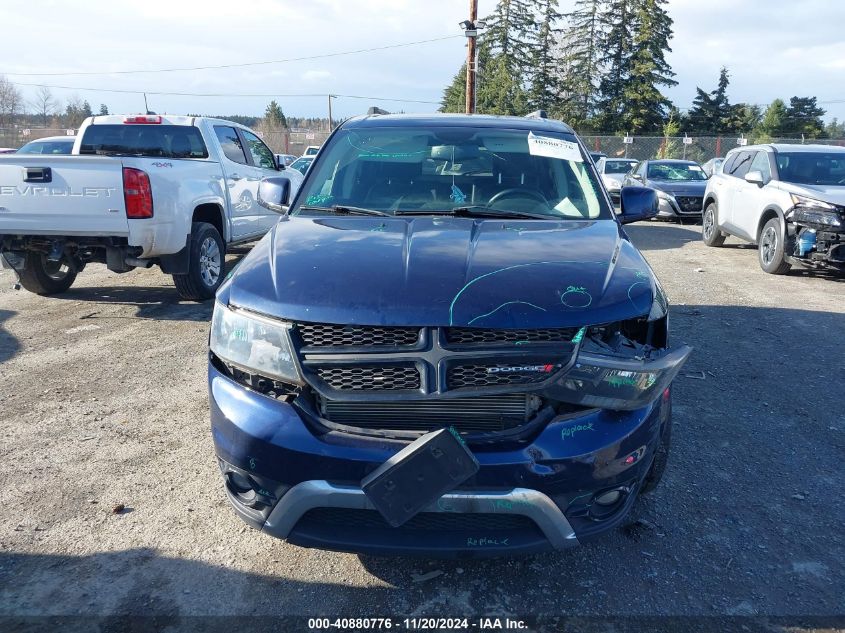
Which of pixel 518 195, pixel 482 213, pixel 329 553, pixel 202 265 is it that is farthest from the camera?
pixel 202 265

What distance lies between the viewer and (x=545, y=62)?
177 ft

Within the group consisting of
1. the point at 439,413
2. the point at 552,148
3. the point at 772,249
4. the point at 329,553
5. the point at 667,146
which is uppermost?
the point at 667,146

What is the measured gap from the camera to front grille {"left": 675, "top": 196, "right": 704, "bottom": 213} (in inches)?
597

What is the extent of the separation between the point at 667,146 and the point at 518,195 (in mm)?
36166

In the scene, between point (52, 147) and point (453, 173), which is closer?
point (453, 173)

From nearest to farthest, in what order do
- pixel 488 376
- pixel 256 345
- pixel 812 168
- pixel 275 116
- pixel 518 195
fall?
pixel 488 376 < pixel 256 345 < pixel 518 195 < pixel 812 168 < pixel 275 116

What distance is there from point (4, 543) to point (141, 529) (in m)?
0.56

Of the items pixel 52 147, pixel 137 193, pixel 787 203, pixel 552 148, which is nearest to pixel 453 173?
pixel 552 148

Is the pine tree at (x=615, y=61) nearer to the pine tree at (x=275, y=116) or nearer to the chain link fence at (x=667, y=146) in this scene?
the chain link fence at (x=667, y=146)

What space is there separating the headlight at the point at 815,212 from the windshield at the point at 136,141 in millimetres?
7761

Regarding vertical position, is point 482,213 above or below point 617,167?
above

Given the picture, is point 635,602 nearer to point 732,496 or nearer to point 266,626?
point 732,496

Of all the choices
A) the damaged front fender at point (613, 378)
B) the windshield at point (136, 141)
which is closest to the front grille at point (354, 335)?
the damaged front fender at point (613, 378)

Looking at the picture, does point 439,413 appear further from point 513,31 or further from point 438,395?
point 513,31
